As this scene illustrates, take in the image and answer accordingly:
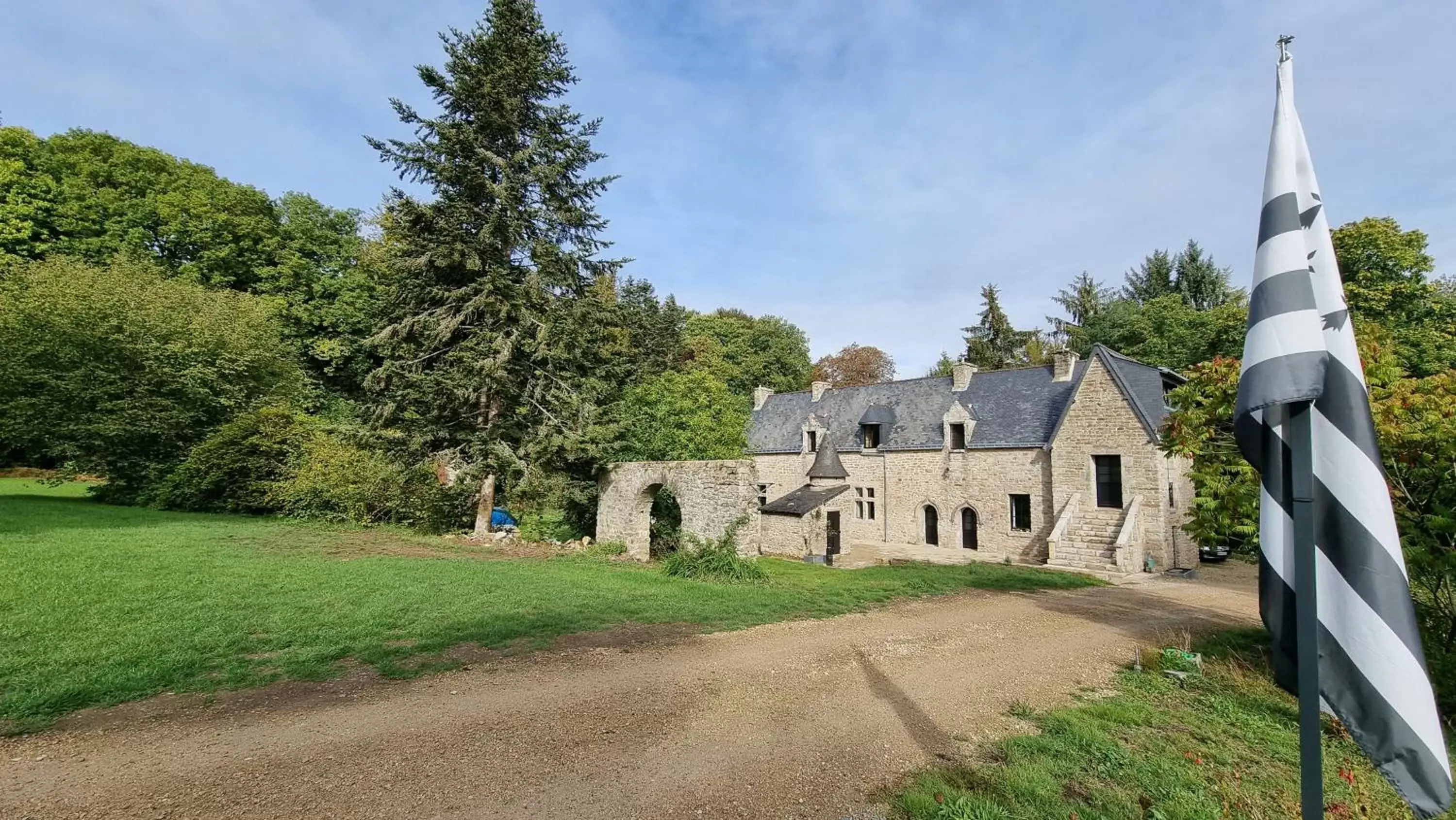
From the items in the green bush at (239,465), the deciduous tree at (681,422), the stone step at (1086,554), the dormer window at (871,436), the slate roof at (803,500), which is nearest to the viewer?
the stone step at (1086,554)

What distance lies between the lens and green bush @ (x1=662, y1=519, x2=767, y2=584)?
44.4 feet

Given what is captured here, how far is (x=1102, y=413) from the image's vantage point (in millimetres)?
20500

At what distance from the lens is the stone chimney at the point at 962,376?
26.3 m

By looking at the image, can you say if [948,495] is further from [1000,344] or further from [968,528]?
[1000,344]

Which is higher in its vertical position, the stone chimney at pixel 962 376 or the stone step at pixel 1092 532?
the stone chimney at pixel 962 376

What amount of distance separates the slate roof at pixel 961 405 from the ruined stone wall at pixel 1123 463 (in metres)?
0.39

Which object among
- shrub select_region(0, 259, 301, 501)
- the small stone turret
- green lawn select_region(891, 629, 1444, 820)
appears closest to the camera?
green lawn select_region(891, 629, 1444, 820)

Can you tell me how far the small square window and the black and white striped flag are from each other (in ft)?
71.7

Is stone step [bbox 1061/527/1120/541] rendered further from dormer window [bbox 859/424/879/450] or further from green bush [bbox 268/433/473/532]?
green bush [bbox 268/433/473/532]

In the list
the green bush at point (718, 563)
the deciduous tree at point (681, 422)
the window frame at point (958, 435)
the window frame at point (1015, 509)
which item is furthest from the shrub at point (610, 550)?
the window frame at point (1015, 509)

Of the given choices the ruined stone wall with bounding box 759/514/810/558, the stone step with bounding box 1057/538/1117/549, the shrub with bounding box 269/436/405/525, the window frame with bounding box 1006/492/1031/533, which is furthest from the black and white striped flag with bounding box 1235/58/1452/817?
the window frame with bounding box 1006/492/1031/533

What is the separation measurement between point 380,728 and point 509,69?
19.5 metres

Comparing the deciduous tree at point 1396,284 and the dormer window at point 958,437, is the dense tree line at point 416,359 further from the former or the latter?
the deciduous tree at point 1396,284

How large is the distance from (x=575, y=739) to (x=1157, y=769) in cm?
485
